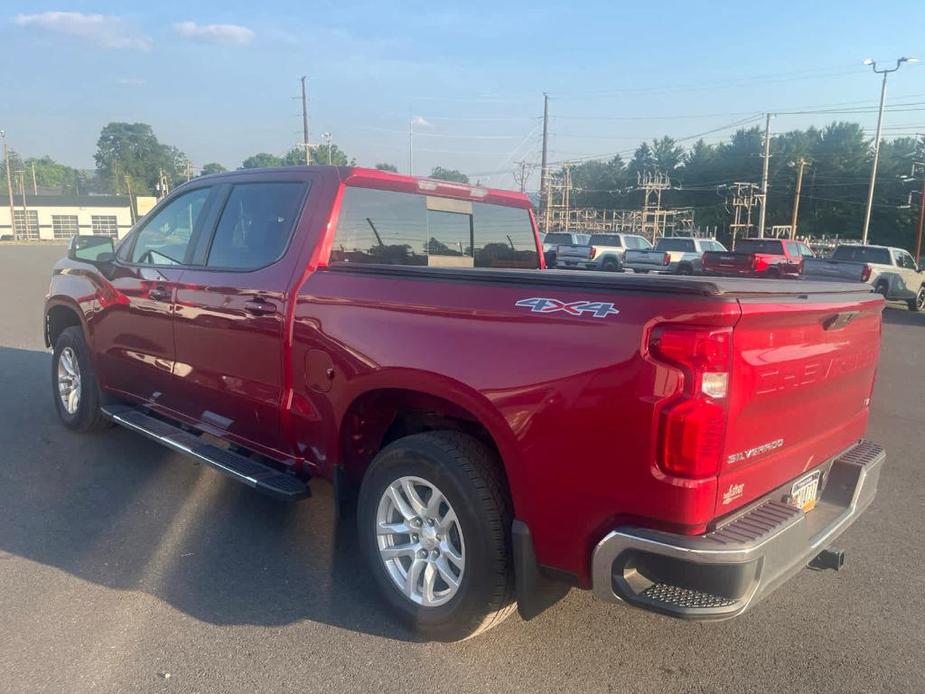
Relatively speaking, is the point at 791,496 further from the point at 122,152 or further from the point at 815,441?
the point at 122,152

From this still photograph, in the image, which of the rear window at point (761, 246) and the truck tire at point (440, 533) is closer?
the truck tire at point (440, 533)

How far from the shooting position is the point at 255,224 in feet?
14.4

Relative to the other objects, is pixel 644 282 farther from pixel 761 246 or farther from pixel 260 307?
pixel 761 246

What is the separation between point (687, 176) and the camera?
291 ft

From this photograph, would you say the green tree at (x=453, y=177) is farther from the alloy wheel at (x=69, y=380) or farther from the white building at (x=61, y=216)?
the white building at (x=61, y=216)

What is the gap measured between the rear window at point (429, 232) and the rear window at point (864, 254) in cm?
1917

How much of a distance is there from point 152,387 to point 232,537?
141 cm

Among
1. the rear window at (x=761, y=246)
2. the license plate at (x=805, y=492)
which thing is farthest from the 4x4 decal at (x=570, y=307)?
the rear window at (x=761, y=246)

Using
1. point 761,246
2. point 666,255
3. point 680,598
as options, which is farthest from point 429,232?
point 666,255

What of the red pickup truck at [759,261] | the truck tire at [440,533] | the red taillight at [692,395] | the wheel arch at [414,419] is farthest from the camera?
the red pickup truck at [759,261]

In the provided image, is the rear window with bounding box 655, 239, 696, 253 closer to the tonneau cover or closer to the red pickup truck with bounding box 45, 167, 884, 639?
the red pickup truck with bounding box 45, 167, 884, 639

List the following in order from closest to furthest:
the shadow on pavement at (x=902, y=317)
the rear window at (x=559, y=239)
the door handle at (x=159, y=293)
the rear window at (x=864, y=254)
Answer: the door handle at (x=159, y=293)
the shadow on pavement at (x=902, y=317)
the rear window at (x=864, y=254)
the rear window at (x=559, y=239)

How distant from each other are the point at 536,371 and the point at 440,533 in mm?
944

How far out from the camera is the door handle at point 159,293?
4.79 metres
